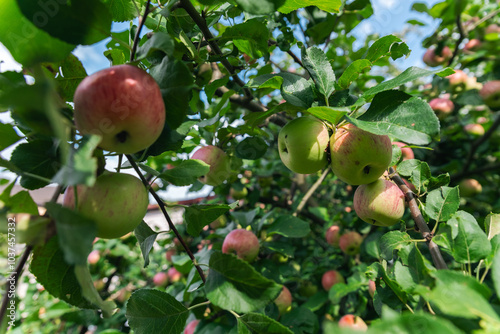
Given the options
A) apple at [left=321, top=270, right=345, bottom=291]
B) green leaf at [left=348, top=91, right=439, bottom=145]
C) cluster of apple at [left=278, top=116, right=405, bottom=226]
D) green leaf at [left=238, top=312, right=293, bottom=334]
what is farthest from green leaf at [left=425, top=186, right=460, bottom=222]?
apple at [left=321, top=270, right=345, bottom=291]

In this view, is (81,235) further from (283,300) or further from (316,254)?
(316,254)

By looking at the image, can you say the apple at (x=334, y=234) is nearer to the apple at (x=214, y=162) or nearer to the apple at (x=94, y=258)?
the apple at (x=214, y=162)

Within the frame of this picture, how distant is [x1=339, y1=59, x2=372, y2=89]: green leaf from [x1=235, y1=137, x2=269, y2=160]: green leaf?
417mm

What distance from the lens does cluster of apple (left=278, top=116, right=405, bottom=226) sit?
765 mm

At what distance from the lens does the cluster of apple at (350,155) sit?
76 centimetres

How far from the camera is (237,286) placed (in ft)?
2.04

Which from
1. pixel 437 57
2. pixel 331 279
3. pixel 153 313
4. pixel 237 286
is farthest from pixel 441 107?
pixel 153 313

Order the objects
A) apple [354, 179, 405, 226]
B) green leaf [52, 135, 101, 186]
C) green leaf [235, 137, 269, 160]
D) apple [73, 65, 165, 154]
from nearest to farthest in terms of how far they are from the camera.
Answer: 1. green leaf [52, 135, 101, 186]
2. apple [73, 65, 165, 154]
3. apple [354, 179, 405, 226]
4. green leaf [235, 137, 269, 160]

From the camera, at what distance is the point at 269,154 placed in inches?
110

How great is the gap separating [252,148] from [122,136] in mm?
662

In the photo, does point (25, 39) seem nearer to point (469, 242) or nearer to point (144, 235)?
point (144, 235)

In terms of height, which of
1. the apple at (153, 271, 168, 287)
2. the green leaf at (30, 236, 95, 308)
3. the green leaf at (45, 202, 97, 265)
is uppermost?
the green leaf at (45, 202, 97, 265)

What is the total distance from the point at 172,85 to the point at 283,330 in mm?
525

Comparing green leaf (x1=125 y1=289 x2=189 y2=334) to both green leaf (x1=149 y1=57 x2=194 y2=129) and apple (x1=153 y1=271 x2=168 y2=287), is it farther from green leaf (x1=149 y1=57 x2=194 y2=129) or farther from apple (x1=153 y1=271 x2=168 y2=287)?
apple (x1=153 y1=271 x2=168 y2=287)
